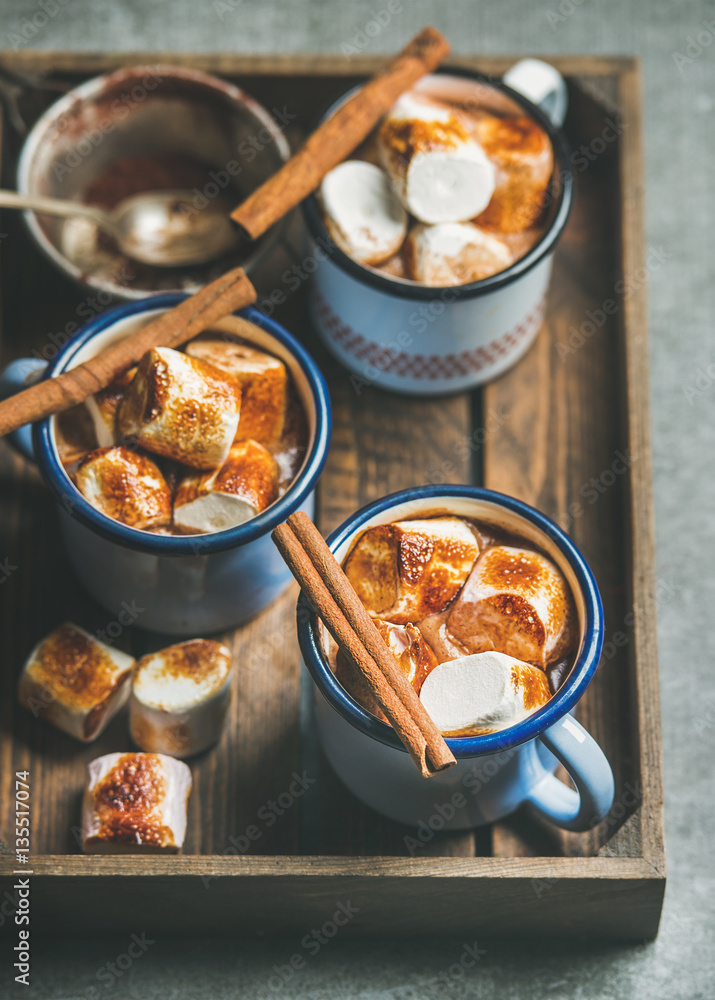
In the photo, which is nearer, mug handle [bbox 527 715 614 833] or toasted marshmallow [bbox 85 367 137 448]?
mug handle [bbox 527 715 614 833]

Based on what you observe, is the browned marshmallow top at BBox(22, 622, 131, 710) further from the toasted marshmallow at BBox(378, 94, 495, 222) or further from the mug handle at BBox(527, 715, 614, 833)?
the toasted marshmallow at BBox(378, 94, 495, 222)

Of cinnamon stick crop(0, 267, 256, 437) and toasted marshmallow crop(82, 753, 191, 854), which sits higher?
cinnamon stick crop(0, 267, 256, 437)

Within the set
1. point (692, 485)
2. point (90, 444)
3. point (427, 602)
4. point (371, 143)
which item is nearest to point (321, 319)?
point (371, 143)

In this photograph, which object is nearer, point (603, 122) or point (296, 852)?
point (296, 852)

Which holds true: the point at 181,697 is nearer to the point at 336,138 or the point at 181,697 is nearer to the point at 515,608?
the point at 515,608

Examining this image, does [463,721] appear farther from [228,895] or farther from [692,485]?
[692,485]

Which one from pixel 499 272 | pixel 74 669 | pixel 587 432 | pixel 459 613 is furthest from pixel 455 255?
pixel 74 669

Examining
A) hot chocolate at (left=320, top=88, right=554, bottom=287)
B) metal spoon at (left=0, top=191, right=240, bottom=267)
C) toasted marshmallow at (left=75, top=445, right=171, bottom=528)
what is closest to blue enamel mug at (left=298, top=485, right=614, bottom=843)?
toasted marshmallow at (left=75, top=445, right=171, bottom=528)
